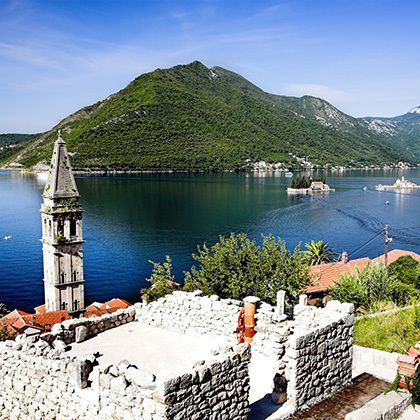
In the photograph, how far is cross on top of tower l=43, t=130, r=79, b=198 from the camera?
31375 mm

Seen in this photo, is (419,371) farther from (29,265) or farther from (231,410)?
(29,265)

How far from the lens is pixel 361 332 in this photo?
12641 millimetres

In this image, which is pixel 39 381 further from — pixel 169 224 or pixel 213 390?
pixel 169 224

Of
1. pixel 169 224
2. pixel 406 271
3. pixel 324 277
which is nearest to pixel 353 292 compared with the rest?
pixel 406 271

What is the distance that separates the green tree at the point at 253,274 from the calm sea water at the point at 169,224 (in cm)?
2290

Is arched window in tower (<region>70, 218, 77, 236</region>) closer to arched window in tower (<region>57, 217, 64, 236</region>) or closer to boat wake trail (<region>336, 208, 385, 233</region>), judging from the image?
arched window in tower (<region>57, 217, 64, 236</region>)

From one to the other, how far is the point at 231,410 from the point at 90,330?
5.08 metres

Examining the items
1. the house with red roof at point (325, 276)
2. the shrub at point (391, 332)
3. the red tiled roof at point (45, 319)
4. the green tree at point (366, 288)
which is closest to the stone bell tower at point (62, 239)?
the red tiled roof at point (45, 319)

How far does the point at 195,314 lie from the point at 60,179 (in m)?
23.4

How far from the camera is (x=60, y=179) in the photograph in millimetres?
32469

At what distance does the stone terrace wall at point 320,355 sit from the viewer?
8.52 meters

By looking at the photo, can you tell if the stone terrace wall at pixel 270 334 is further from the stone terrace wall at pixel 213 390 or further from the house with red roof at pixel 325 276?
the house with red roof at pixel 325 276

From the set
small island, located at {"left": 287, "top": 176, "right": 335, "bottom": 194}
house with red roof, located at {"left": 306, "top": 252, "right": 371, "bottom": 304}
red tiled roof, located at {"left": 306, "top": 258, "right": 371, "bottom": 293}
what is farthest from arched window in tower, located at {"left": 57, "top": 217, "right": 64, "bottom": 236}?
small island, located at {"left": 287, "top": 176, "right": 335, "bottom": 194}

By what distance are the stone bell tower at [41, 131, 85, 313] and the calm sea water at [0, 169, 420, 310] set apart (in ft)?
36.6
